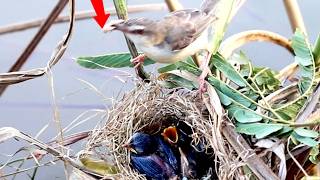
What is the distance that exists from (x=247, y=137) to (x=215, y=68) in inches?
4.2

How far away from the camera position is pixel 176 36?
821mm

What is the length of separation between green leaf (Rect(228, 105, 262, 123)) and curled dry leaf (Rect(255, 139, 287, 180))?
0.10 ft

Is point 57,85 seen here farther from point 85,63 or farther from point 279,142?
point 279,142

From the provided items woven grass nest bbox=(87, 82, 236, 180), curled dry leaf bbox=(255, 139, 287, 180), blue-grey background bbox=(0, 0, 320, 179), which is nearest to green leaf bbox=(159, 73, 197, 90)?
woven grass nest bbox=(87, 82, 236, 180)

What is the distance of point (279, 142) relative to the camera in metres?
0.75

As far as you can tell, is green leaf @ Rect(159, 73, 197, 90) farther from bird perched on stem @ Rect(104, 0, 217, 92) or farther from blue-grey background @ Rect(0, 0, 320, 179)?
blue-grey background @ Rect(0, 0, 320, 179)

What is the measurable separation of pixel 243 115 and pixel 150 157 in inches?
5.7

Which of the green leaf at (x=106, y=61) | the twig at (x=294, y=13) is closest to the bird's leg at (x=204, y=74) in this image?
the green leaf at (x=106, y=61)

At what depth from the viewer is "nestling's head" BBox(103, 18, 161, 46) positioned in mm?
731

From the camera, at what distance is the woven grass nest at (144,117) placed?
81cm

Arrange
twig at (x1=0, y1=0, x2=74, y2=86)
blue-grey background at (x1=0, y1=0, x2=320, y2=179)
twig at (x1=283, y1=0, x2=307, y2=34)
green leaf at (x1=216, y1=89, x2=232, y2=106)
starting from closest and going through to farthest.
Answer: twig at (x1=0, y1=0, x2=74, y2=86) < green leaf at (x1=216, y1=89, x2=232, y2=106) < twig at (x1=283, y1=0, x2=307, y2=34) < blue-grey background at (x1=0, y1=0, x2=320, y2=179)

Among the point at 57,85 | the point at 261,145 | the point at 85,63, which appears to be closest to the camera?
the point at 261,145

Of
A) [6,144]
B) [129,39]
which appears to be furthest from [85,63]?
[6,144]

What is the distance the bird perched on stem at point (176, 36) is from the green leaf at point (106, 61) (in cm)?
5
